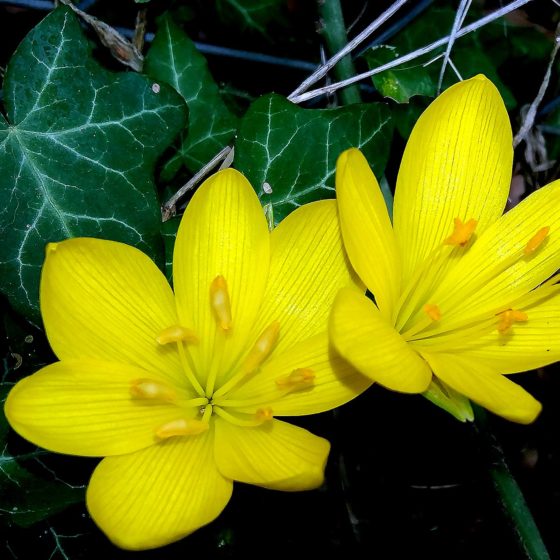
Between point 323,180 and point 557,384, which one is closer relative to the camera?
point 323,180

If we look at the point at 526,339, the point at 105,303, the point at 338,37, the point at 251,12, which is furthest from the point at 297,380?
the point at 251,12

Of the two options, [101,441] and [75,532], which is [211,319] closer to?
[101,441]

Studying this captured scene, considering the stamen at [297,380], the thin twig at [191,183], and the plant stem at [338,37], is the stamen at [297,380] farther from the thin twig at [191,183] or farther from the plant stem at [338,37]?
the plant stem at [338,37]

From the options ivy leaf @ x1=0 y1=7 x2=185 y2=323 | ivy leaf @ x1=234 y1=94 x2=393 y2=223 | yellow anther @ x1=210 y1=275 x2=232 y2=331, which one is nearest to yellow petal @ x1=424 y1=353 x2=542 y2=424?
yellow anther @ x1=210 y1=275 x2=232 y2=331

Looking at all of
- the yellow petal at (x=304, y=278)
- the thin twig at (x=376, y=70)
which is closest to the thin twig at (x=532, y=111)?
the thin twig at (x=376, y=70)

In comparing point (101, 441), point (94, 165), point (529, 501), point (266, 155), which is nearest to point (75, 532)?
point (101, 441)

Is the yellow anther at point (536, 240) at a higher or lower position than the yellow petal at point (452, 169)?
lower
